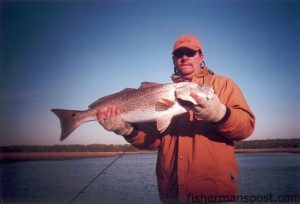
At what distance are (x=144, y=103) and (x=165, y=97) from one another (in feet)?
1.05

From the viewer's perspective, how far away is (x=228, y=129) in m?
2.57

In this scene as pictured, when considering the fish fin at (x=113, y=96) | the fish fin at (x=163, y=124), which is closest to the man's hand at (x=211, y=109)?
the fish fin at (x=163, y=124)

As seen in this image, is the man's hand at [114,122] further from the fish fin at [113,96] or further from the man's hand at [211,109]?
the man's hand at [211,109]

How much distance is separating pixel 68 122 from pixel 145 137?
1.15 metres

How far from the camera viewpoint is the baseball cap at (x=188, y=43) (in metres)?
3.27

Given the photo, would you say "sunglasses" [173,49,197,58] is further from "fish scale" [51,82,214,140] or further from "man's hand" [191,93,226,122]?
"man's hand" [191,93,226,122]

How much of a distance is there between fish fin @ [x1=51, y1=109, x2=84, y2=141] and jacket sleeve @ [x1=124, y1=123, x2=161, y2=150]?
0.80 meters

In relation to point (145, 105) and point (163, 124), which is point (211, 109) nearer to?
point (163, 124)

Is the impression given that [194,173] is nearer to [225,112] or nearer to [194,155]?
[194,155]

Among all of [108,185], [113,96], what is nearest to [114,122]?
[113,96]

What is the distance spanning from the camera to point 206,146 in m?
2.70

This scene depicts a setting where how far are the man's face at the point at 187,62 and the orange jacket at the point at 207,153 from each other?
0.37 metres

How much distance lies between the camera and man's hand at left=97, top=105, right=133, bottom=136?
11.2 feet

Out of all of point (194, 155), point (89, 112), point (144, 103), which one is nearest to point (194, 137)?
point (194, 155)
